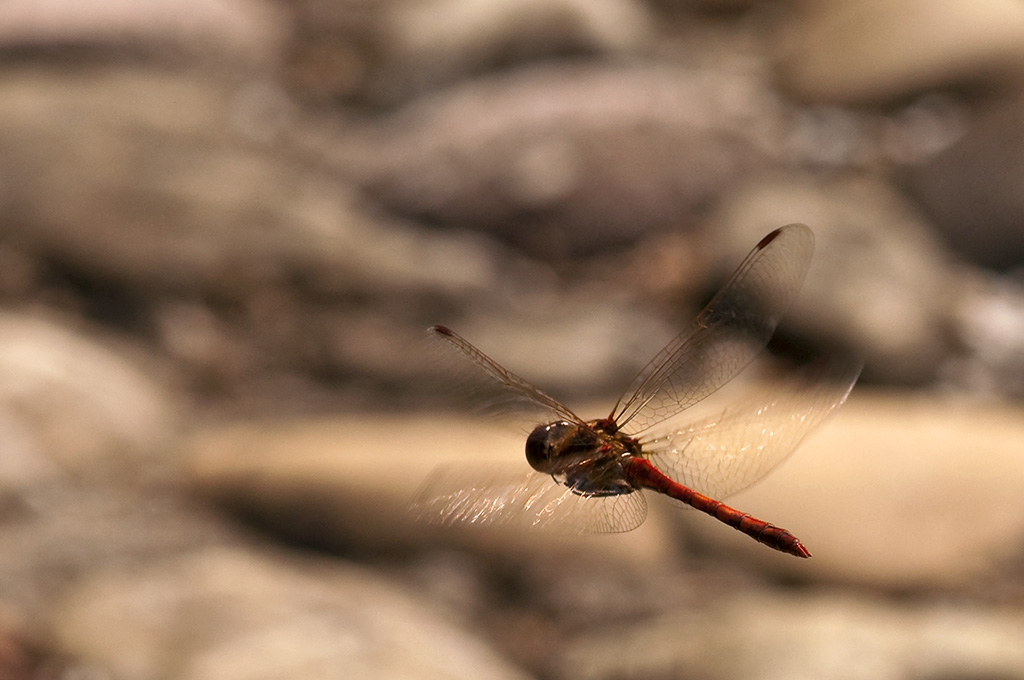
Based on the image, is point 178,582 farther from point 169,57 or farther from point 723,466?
point 169,57

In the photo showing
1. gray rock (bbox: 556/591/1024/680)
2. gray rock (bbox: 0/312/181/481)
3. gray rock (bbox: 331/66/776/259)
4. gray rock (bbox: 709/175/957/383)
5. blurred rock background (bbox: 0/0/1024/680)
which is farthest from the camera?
gray rock (bbox: 331/66/776/259)

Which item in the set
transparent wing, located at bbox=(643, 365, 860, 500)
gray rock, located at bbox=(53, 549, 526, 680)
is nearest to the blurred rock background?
gray rock, located at bbox=(53, 549, 526, 680)

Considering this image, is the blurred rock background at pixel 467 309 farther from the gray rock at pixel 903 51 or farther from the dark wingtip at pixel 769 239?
the dark wingtip at pixel 769 239

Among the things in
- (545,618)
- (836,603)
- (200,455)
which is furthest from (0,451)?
(836,603)

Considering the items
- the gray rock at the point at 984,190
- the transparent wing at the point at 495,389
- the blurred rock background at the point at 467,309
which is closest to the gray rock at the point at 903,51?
the blurred rock background at the point at 467,309

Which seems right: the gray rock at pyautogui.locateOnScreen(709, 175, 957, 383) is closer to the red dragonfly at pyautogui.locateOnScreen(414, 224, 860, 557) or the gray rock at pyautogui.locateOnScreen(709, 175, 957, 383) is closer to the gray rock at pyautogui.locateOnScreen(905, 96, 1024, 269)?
the gray rock at pyautogui.locateOnScreen(905, 96, 1024, 269)

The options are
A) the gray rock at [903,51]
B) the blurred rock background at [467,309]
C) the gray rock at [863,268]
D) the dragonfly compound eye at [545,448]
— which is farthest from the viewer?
the gray rock at [903,51]
